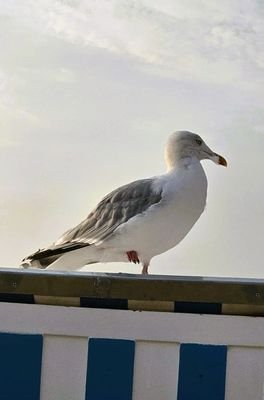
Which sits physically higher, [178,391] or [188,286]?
[188,286]

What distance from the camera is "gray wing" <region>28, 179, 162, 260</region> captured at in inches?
166

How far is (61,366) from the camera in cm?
139

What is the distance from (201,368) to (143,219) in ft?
9.04

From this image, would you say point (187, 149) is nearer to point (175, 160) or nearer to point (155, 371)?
point (175, 160)

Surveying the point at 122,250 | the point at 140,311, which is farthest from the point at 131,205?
the point at 140,311

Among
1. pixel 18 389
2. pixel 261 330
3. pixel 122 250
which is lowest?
pixel 18 389

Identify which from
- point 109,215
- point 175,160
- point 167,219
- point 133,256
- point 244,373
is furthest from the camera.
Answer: point 175,160

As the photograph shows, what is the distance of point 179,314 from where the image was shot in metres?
1.39

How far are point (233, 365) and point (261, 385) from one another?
0.20ft

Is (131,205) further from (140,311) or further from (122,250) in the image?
(140,311)

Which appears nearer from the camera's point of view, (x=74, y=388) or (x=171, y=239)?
(x=74, y=388)

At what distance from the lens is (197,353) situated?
1377 millimetres

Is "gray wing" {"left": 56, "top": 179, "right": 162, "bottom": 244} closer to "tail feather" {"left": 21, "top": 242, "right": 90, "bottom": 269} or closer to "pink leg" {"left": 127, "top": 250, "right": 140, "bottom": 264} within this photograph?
"tail feather" {"left": 21, "top": 242, "right": 90, "bottom": 269}

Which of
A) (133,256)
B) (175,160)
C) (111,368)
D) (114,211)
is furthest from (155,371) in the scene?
(175,160)
